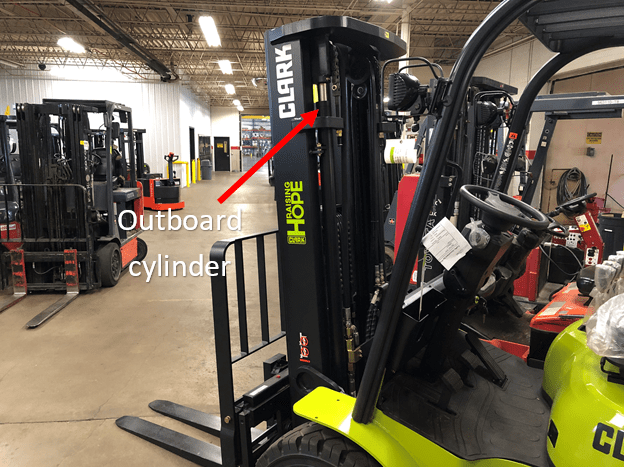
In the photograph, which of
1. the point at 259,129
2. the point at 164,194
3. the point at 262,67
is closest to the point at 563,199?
the point at 164,194

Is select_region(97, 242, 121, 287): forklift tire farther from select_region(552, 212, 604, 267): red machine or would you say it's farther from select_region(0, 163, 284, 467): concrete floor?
select_region(552, 212, 604, 267): red machine

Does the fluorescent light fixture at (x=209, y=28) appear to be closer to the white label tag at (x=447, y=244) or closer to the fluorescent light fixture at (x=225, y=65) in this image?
the fluorescent light fixture at (x=225, y=65)

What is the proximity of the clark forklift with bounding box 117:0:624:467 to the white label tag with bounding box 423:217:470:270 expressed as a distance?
0.02 metres

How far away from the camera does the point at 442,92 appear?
5.11 feet

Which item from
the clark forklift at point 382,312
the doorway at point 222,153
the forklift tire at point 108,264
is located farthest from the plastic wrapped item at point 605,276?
the doorway at point 222,153

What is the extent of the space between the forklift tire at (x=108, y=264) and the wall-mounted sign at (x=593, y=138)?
13406 mm

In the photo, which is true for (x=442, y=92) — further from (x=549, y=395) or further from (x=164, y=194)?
(x=164, y=194)

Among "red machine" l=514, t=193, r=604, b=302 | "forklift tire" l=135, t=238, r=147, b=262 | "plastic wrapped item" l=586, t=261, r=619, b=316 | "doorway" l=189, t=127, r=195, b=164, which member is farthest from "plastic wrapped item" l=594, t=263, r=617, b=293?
"doorway" l=189, t=127, r=195, b=164

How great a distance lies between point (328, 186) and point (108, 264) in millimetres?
5598

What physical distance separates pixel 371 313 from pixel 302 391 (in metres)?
0.56

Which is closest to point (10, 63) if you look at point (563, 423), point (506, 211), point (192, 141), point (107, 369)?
point (192, 141)

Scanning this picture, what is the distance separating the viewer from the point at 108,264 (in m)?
6.82

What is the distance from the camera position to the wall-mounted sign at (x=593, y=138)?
43.9 ft

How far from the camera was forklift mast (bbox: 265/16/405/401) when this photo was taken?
2.13 meters
